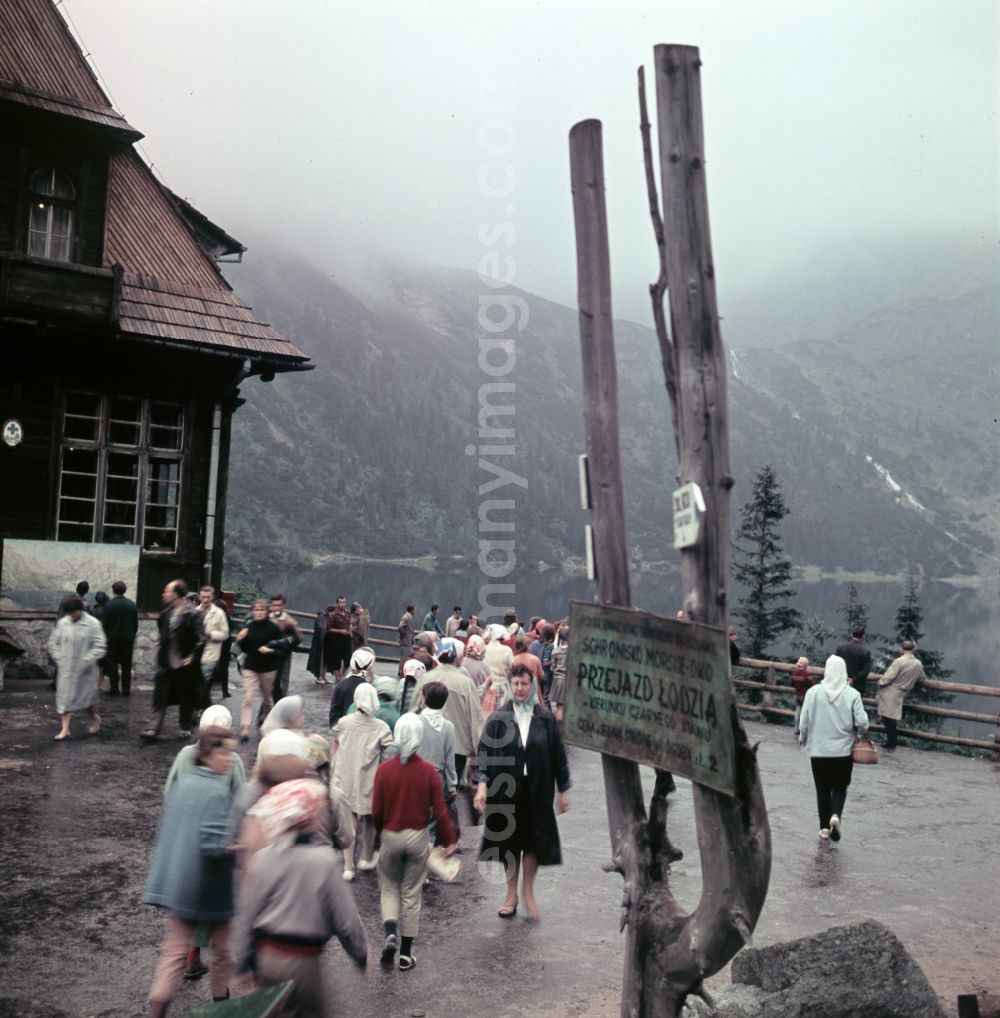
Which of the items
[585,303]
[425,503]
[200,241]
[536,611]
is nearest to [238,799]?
[585,303]

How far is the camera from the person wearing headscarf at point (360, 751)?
842 centimetres

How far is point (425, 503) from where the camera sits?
612ft

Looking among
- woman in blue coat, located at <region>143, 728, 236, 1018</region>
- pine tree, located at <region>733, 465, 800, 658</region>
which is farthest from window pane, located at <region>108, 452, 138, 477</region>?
pine tree, located at <region>733, 465, 800, 658</region>

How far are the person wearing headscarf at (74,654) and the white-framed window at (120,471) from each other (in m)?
6.38

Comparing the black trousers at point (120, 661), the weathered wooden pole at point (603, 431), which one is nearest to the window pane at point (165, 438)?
the black trousers at point (120, 661)

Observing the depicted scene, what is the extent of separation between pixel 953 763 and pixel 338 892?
14.9m

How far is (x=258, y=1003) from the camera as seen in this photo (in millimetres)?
4371

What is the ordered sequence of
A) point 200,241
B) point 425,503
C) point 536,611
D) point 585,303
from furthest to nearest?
1. point 425,503
2. point 536,611
3. point 200,241
4. point 585,303

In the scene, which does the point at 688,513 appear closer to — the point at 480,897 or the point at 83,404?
the point at 480,897

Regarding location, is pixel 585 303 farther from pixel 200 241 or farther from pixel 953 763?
pixel 200 241

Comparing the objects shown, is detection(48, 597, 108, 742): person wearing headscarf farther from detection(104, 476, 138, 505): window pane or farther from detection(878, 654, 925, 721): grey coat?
detection(878, 654, 925, 721): grey coat

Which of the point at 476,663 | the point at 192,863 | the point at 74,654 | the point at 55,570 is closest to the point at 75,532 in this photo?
the point at 55,570

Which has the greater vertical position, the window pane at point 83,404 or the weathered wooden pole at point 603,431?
the window pane at point 83,404

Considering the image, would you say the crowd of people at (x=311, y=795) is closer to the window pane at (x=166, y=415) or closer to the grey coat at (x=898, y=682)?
the window pane at (x=166, y=415)
